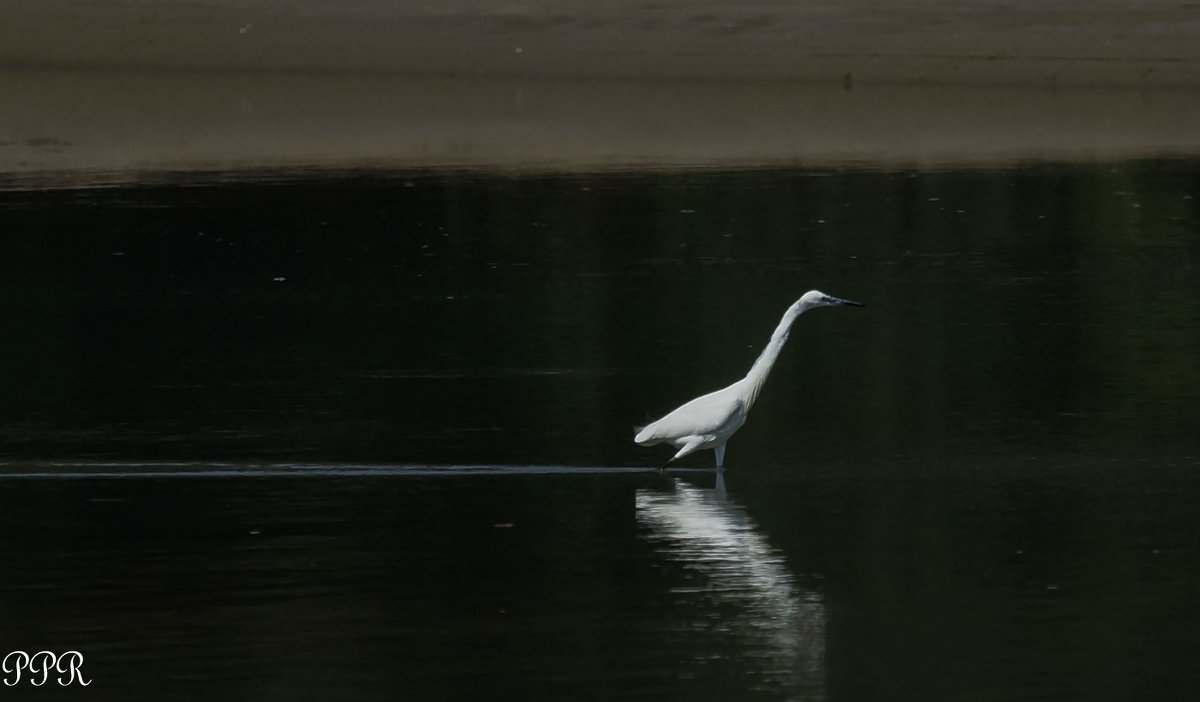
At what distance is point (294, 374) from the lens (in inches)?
506

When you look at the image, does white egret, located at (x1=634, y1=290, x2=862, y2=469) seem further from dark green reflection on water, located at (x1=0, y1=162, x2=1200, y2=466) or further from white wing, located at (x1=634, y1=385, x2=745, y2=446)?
dark green reflection on water, located at (x1=0, y1=162, x2=1200, y2=466)

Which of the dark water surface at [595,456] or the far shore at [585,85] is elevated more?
the far shore at [585,85]

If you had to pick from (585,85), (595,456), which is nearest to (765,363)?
(595,456)

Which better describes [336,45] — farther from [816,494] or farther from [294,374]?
[816,494]

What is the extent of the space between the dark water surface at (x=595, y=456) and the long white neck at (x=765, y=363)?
0.39 meters

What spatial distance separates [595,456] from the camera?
10.7 metres

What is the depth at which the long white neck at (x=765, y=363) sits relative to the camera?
33.7 ft

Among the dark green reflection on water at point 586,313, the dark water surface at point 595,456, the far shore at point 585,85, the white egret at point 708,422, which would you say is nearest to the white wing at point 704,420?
the white egret at point 708,422

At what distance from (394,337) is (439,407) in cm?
230

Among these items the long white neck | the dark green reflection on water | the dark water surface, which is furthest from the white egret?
the dark green reflection on water

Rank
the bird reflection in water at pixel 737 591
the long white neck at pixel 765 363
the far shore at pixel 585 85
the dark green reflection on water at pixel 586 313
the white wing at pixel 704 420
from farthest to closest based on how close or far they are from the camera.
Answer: the far shore at pixel 585 85, the dark green reflection on water at pixel 586 313, the long white neck at pixel 765 363, the white wing at pixel 704 420, the bird reflection in water at pixel 737 591

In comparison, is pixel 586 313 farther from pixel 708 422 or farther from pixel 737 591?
pixel 737 591

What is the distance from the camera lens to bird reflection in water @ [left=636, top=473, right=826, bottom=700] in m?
7.42

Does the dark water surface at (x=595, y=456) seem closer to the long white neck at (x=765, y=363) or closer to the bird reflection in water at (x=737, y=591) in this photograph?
the bird reflection in water at (x=737, y=591)
